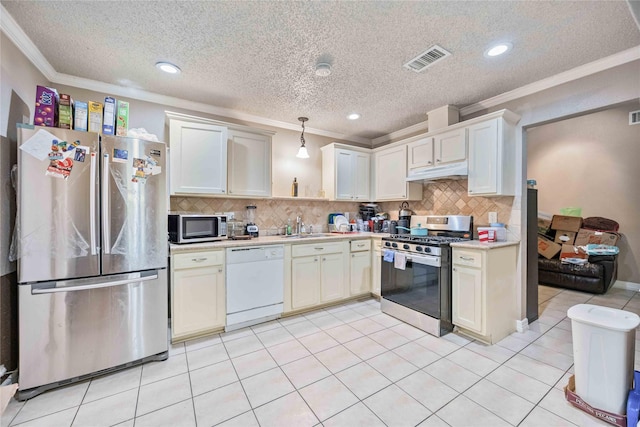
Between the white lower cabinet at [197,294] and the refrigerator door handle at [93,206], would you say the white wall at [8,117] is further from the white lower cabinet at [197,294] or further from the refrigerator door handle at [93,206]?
the white lower cabinet at [197,294]

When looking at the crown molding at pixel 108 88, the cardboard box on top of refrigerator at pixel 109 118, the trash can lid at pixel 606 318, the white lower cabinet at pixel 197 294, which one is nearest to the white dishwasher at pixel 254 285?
the white lower cabinet at pixel 197 294

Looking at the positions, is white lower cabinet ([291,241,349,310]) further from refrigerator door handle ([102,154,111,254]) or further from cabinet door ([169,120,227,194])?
refrigerator door handle ([102,154,111,254])

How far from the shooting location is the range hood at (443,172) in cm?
299

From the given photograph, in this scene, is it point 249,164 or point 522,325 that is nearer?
point 522,325

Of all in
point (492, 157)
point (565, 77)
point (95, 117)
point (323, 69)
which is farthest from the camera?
point (492, 157)

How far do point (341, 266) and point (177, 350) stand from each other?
199 cm

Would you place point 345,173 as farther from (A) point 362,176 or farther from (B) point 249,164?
(B) point 249,164

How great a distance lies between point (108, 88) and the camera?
2.67 meters

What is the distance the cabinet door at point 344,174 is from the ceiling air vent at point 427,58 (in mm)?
1734

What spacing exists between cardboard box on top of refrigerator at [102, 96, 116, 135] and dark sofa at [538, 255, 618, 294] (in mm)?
6109

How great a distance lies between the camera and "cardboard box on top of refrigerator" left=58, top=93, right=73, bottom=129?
196 centimetres

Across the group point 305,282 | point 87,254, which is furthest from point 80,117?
point 305,282

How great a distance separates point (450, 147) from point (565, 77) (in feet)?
3.66

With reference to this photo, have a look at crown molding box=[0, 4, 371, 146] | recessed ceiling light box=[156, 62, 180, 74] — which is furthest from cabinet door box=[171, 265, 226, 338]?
A: crown molding box=[0, 4, 371, 146]
